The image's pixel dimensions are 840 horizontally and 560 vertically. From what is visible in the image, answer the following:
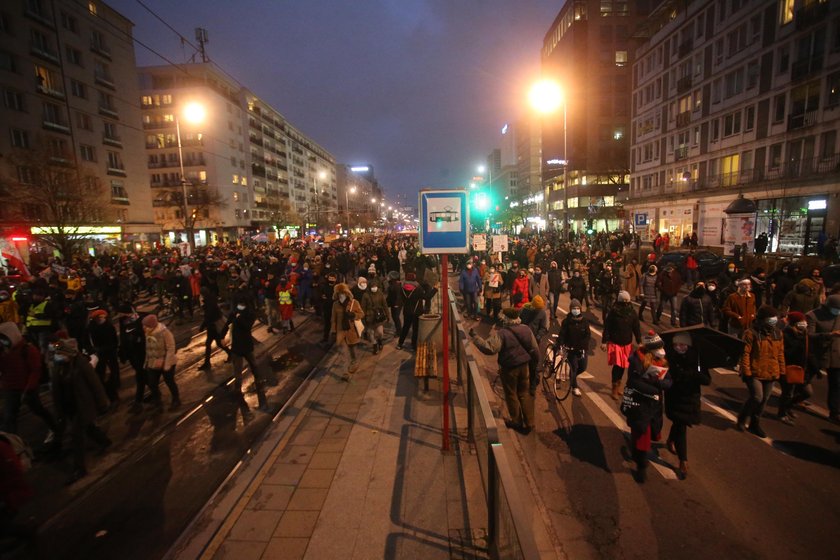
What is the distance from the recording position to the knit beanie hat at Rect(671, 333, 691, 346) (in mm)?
5195

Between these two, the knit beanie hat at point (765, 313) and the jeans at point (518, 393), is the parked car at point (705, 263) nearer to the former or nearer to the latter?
the knit beanie hat at point (765, 313)

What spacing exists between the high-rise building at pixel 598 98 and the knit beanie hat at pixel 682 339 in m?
60.9

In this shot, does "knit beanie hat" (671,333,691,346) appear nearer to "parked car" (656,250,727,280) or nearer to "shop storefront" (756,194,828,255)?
"parked car" (656,250,727,280)

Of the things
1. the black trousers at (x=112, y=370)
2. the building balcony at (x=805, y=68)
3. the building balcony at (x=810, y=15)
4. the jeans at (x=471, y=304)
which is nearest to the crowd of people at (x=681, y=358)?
the jeans at (x=471, y=304)

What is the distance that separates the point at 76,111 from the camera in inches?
1404

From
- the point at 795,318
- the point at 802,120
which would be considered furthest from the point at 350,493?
the point at 802,120

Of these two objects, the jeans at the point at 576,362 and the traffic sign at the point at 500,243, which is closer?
the jeans at the point at 576,362

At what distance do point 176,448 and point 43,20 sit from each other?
141ft

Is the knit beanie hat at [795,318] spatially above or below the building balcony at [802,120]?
below

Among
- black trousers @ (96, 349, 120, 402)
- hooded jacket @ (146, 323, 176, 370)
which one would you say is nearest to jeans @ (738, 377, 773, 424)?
hooded jacket @ (146, 323, 176, 370)

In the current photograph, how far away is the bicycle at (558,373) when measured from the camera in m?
7.59

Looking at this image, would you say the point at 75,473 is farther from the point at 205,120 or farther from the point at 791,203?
the point at 205,120

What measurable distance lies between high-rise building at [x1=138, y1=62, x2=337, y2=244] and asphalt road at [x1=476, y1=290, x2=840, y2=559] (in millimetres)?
47205

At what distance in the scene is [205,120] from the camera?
192 feet
